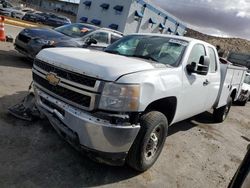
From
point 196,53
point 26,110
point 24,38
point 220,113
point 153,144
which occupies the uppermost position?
point 196,53

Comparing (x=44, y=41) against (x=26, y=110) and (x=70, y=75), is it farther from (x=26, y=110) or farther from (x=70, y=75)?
(x=70, y=75)

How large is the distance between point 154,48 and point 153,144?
5.35 feet

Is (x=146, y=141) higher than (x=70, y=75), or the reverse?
(x=70, y=75)

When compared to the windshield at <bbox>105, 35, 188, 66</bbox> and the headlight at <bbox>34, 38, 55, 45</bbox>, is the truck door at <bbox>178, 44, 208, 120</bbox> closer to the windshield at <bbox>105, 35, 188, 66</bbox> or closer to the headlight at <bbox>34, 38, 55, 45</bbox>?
the windshield at <bbox>105, 35, 188, 66</bbox>

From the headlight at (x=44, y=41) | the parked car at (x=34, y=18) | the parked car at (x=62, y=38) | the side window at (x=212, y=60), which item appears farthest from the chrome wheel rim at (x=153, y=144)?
the parked car at (x=34, y=18)

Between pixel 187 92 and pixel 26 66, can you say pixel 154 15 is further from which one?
pixel 187 92

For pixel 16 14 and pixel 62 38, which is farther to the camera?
pixel 16 14

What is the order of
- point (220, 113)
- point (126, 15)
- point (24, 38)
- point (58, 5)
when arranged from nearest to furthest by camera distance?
point (220, 113) < point (24, 38) < point (126, 15) < point (58, 5)

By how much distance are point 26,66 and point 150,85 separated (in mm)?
5986

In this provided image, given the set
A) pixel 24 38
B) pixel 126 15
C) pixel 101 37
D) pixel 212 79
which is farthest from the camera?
pixel 126 15

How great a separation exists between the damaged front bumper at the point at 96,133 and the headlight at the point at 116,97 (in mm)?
175

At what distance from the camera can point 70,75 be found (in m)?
3.39

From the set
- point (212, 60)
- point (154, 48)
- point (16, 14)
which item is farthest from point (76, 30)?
point (16, 14)

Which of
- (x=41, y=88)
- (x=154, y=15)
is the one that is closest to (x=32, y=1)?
(x=154, y=15)
